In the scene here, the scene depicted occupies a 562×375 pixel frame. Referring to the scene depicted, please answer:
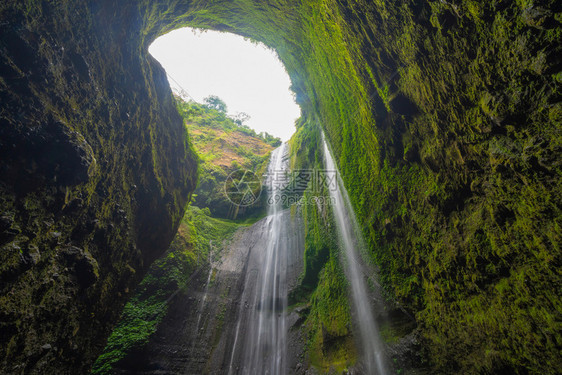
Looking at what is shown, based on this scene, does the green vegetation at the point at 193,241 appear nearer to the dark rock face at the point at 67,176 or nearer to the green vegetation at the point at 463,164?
the dark rock face at the point at 67,176

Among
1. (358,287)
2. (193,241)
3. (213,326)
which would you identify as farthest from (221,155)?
(358,287)

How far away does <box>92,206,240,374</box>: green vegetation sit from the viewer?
5754 mm

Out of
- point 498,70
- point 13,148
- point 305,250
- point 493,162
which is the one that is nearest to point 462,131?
point 493,162

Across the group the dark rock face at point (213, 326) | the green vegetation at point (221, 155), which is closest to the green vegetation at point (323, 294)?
the dark rock face at point (213, 326)

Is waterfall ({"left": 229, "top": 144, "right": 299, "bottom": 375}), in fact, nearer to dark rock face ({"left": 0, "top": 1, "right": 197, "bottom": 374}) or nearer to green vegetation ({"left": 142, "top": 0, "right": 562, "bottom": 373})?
green vegetation ({"left": 142, "top": 0, "right": 562, "bottom": 373})

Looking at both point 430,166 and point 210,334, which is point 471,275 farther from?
point 210,334

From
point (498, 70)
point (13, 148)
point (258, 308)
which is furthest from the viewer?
point (258, 308)

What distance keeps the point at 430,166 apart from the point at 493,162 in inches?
40.0

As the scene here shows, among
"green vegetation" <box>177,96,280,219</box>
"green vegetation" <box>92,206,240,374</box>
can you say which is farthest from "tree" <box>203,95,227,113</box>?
"green vegetation" <box>92,206,240,374</box>

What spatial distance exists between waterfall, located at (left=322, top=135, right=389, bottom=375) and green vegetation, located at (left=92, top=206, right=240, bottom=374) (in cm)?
582

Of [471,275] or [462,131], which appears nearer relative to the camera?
[462,131]

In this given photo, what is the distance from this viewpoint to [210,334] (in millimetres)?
7129

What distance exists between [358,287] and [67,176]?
6.53 metres

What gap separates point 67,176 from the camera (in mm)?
2568
